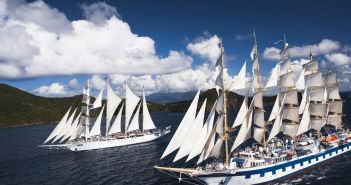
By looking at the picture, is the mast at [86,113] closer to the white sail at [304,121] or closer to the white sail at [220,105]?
the white sail at [220,105]

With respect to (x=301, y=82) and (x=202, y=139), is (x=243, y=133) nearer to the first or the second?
(x=202, y=139)

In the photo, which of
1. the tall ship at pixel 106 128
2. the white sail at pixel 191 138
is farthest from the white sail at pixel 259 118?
the tall ship at pixel 106 128

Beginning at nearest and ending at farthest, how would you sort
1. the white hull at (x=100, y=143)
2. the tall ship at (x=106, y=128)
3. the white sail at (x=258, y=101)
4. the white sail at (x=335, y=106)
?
the white sail at (x=258, y=101), the white sail at (x=335, y=106), the white hull at (x=100, y=143), the tall ship at (x=106, y=128)

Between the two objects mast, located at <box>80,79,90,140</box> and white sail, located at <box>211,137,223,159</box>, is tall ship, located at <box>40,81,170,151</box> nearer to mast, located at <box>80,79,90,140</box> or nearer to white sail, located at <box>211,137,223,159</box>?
mast, located at <box>80,79,90,140</box>

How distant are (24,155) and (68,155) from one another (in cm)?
1466

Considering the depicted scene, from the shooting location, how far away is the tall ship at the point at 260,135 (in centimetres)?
4556

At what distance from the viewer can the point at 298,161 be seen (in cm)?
5191

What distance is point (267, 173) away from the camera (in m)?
47.0

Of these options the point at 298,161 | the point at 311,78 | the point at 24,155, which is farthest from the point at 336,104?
the point at 24,155

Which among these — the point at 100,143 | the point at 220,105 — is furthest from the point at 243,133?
the point at 100,143

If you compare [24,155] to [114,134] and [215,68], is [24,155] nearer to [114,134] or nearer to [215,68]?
[114,134]

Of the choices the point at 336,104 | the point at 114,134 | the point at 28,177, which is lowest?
the point at 28,177

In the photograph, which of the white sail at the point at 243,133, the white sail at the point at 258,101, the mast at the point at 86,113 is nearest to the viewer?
the white sail at the point at 243,133

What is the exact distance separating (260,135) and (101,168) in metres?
32.6
